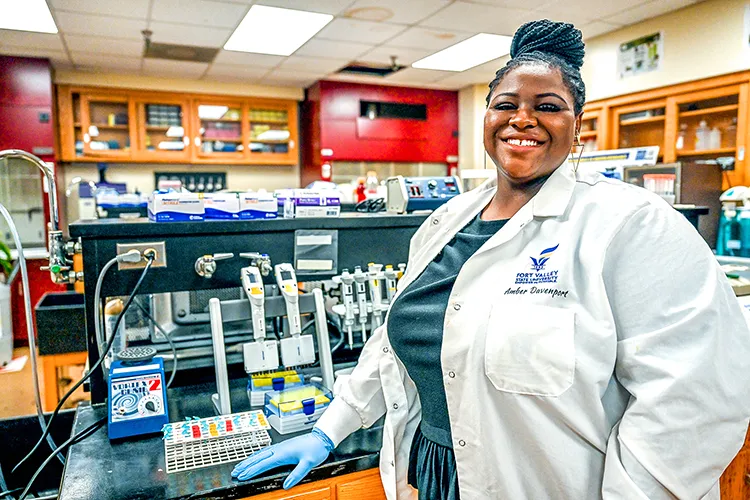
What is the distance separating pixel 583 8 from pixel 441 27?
106cm

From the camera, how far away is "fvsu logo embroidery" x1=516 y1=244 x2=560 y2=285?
882 millimetres

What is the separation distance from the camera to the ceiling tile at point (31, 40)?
4258 mm

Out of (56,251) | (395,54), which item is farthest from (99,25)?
(56,251)

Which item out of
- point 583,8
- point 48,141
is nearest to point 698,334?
point 583,8

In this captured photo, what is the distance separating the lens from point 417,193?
189 centimetres

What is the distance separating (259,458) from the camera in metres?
1.10

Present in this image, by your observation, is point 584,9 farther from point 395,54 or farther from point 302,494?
point 302,494

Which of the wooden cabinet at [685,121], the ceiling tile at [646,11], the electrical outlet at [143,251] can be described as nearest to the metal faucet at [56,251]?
the electrical outlet at [143,251]

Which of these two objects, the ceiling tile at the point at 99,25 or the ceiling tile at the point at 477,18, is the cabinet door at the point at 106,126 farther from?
the ceiling tile at the point at 477,18

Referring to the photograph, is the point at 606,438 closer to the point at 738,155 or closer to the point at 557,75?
the point at 557,75

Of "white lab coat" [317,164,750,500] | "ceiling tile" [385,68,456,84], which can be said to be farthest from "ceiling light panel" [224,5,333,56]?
"white lab coat" [317,164,750,500]

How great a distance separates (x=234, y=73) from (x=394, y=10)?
2433 mm

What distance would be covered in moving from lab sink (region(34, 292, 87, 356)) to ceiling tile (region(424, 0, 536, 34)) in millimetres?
3112

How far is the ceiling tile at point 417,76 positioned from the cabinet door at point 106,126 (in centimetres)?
288
